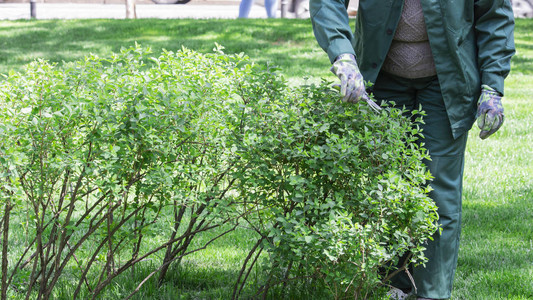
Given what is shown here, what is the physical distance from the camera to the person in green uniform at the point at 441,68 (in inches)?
119

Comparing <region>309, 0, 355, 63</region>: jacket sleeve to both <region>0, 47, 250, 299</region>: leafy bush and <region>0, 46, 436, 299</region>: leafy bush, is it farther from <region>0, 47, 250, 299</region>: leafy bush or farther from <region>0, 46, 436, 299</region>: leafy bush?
<region>0, 47, 250, 299</region>: leafy bush

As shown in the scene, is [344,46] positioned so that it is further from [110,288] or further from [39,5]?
[39,5]

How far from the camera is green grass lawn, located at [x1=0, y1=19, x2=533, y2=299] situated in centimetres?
351

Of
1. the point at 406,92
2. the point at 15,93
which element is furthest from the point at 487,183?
the point at 15,93

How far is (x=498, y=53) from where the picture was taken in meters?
3.09

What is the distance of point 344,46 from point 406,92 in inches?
25.4

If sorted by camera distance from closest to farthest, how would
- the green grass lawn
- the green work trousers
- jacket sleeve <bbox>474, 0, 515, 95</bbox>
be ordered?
jacket sleeve <bbox>474, 0, 515, 95</bbox> < the green work trousers < the green grass lawn

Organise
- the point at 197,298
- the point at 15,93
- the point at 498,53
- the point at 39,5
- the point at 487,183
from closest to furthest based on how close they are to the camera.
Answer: the point at 15,93
the point at 498,53
the point at 197,298
the point at 487,183
the point at 39,5

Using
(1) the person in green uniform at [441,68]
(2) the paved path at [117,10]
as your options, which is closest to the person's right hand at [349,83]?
(1) the person in green uniform at [441,68]

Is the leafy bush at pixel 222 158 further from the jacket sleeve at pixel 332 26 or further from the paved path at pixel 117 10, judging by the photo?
the paved path at pixel 117 10

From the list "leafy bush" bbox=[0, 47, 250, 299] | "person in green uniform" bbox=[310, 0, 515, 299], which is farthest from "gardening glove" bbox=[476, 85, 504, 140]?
"leafy bush" bbox=[0, 47, 250, 299]

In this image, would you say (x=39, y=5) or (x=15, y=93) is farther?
(x=39, y=5)

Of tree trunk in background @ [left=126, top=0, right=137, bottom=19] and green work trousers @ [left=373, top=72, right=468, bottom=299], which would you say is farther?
tree trunk in background @ [left=126, top=0, right=137, bottom=19]

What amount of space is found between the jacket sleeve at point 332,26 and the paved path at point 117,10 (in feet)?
53.1
